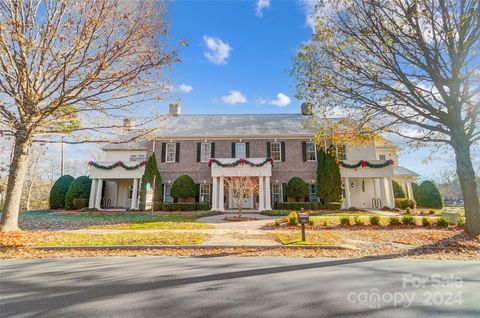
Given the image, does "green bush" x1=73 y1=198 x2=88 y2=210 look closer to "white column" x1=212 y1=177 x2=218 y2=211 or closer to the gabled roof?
the gabled roof

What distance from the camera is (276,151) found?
2055 cm

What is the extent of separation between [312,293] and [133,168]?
19429mm

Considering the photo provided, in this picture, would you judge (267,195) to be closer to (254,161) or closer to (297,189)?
(297,189)

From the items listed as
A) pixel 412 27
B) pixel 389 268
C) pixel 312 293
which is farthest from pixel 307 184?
pixel 312 293

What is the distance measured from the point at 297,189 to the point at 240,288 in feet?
49.3

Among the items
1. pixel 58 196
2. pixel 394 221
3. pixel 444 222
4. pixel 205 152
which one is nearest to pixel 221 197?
pixel 205 152

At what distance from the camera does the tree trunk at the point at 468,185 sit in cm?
833

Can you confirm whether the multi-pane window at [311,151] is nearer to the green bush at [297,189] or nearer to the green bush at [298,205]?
the green bush at [297,189]

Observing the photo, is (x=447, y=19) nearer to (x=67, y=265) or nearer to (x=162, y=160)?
(x=67, y=265)

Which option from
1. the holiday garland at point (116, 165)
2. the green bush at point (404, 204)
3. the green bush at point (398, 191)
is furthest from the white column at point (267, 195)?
the green bush at point (398, 191)

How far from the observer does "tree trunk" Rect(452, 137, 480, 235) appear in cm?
833

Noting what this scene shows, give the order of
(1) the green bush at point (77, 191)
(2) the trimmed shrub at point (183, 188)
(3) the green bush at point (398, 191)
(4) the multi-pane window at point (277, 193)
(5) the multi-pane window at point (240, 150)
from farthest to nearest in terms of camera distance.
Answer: (3) the green bush at point (398, 191) < (5) the multi-pane window at point (240, 150) < (1) the green bush at point (77, 191) < (4) the multi-pane window at point (277, 193) < (2) the trimmed shrub at point (183, 188)

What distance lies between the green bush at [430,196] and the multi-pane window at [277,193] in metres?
13.6

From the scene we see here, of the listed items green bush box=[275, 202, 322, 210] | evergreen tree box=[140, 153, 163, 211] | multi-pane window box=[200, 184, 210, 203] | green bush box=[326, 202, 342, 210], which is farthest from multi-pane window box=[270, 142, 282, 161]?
evergreen tree box=[140, 153, 163, 211]
